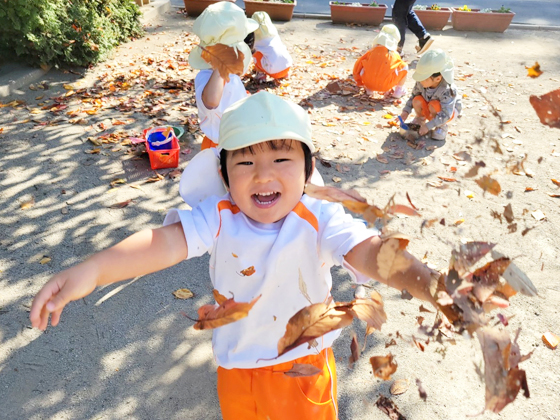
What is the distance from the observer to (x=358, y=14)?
1029cm

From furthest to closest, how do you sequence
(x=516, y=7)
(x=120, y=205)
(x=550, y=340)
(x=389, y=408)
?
Result: (x=516, y=7) → (x=120, y=205) → (x=550, y=340) → (x=389, y=408)

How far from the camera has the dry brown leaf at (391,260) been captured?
1.38 meters

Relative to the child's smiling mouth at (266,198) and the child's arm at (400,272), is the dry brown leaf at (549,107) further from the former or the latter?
the child's smiling mouth at (266,198)

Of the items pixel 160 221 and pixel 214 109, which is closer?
pixel 214 109

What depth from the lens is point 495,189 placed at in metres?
1.59

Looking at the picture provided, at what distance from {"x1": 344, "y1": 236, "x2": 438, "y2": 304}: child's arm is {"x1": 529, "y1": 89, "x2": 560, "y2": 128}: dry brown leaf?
0.56 meters

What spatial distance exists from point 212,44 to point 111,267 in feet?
6.60

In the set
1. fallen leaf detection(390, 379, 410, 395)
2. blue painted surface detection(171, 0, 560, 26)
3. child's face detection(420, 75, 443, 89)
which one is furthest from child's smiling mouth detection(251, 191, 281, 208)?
blue painted surface detection(171, 0, 560, 26)

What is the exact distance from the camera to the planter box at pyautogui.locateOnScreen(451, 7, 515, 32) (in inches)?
386

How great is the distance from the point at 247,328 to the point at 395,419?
3.60ft

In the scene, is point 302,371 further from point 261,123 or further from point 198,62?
point 198,62

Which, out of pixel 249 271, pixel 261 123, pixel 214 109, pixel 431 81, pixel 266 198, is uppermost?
pixel 261 123

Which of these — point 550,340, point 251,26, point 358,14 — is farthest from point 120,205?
point 358,14

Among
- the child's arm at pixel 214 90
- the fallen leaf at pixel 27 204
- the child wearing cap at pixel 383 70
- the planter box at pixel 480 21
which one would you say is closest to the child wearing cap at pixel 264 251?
the child's arm at pixel 214 90
